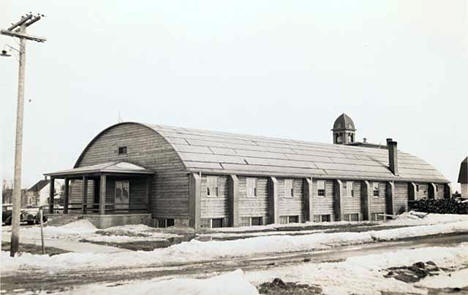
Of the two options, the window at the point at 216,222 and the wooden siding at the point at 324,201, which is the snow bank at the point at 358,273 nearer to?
the window at the point at 216,222

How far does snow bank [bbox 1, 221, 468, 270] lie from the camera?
15.5m

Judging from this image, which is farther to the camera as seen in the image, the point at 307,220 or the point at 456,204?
the point at 456,204

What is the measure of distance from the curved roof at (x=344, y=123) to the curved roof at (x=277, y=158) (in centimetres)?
2864

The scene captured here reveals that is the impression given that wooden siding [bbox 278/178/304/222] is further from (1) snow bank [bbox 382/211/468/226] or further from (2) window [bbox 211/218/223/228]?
(1) snow bank [bbox 382/211/468/226]

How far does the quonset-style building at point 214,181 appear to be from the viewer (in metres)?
31.1

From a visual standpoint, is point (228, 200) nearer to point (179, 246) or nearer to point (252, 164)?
point (252, 164)

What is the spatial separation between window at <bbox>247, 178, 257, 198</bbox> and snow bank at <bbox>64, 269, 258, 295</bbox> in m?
22.7

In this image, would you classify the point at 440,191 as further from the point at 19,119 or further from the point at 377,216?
the point at 19,119

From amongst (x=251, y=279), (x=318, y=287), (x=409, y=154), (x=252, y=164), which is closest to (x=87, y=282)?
(x=251, y=279)

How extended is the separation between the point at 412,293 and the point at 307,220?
25743 millimetres

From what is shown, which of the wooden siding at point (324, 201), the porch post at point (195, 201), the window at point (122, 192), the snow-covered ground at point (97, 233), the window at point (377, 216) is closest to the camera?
the snow-covered ground at point (97, 233)

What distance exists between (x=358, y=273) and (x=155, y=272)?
19.1ft

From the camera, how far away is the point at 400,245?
2152cm

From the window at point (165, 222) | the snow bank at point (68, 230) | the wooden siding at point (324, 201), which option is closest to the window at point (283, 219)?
the wooden siding at point (324, 201)
